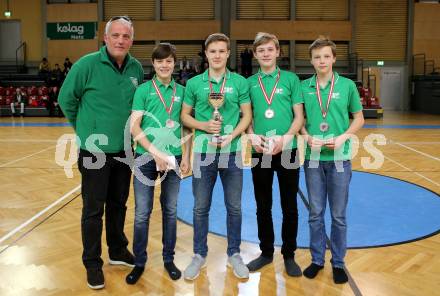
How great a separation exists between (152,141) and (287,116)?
A: 982 millimetres

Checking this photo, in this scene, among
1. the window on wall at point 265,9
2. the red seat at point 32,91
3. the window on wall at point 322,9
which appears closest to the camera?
the red seat at point 32,91

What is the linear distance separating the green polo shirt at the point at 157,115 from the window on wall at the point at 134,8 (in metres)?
18.1

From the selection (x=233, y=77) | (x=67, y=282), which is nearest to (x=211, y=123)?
(x=233, y=77)

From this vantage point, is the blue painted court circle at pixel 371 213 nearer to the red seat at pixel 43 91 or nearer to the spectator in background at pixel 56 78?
the spectator in background at pixel 56 78

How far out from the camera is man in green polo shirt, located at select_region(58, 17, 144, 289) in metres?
2.94

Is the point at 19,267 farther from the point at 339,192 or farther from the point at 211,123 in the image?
the point at 339,192

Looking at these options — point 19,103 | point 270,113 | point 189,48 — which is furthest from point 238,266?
point 189,48

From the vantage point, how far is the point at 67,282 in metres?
3.03

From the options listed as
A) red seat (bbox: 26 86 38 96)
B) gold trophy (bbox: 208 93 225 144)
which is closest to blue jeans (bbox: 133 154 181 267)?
gold trophy (bbox: 208 93 225 144)

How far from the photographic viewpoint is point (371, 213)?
14.8 ft

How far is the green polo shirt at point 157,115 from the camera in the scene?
2957 mm

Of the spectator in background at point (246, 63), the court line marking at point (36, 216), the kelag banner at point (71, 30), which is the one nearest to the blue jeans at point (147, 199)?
the court line marking at point (36, 216)

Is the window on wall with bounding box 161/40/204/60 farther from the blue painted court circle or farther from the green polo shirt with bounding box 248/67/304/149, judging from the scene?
the green polo shirt with bounding box 248/67/304/149

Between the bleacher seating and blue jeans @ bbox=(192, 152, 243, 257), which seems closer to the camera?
blue jeans @ bbox=(192, 152, 243, 257)
